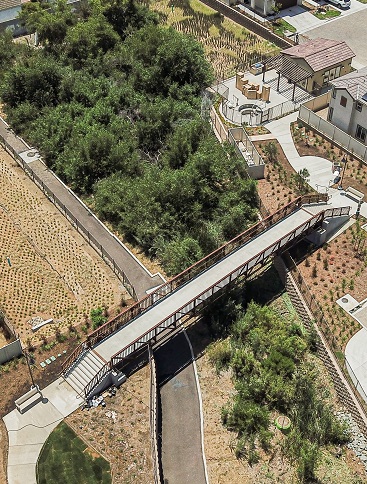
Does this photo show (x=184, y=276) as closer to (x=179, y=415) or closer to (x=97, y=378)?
(x=97, y=378)

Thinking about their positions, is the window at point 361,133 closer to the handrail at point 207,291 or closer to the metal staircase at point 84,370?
the handrail at point 207,291

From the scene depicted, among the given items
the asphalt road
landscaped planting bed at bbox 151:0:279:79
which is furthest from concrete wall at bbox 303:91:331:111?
the asphalt road

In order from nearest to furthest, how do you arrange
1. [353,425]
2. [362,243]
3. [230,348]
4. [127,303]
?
[353,425] < [230,348] < [127,303] < [362,243]

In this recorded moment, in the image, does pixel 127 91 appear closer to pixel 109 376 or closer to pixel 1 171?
pixel 1 171

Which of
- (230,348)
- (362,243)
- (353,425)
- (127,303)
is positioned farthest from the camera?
(362,243)

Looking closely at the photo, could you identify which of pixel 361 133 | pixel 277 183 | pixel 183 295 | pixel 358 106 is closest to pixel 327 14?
pixel 358 106

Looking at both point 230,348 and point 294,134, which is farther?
point 294,134

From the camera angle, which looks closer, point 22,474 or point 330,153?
point 22,474

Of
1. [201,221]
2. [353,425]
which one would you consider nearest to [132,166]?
[201,221]
